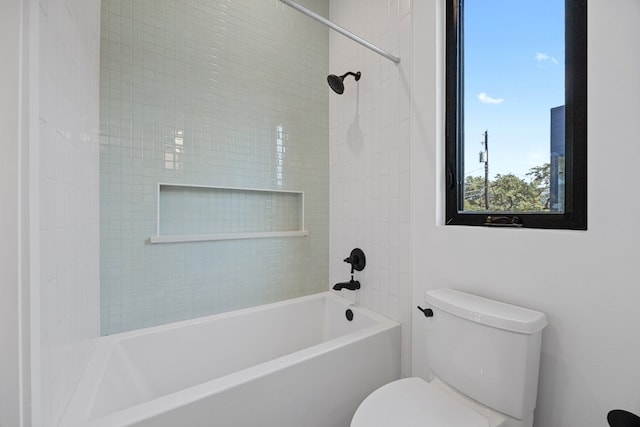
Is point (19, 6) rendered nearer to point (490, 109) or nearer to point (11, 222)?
point (11, 222)

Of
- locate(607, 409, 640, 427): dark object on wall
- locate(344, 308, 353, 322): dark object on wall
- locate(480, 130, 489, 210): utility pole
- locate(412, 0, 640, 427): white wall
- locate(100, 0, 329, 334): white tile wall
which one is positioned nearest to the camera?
locate(607, 409, 640, 427): dark object on wall

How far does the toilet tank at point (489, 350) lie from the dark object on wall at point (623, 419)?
0.21 m

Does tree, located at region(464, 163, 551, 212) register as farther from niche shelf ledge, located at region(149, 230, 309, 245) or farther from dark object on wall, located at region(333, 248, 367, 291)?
niche shelf ledge, located at region(149, 230, 309, 245)

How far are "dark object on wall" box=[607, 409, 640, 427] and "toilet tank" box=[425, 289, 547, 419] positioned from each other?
0.21m

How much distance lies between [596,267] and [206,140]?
1.84m

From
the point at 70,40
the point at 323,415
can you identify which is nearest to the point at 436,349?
the point at 323,415

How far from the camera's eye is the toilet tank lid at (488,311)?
34.8 inches

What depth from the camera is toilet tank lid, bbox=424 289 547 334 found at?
88cm

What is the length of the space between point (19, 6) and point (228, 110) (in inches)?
44.7

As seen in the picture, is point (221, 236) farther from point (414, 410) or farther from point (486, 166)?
point (486, 166)

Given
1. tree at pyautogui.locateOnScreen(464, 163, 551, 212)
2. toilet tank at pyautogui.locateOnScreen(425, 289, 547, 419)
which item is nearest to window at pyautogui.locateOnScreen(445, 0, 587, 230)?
tree at pyautogui.locateOnScreen(464, 163, 551, 212)

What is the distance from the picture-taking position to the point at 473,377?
3.24ft

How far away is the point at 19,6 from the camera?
56cm

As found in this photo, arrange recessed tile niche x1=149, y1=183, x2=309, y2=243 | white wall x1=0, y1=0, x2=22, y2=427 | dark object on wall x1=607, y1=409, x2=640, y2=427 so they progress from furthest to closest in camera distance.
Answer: recessed tile niche x1=149, y1=183, x2=309, y2=243, dark object on wall x1=607, y1=409, x2=640, y2=427, white wall x1=0, y1=0, x2=22, y2=427
